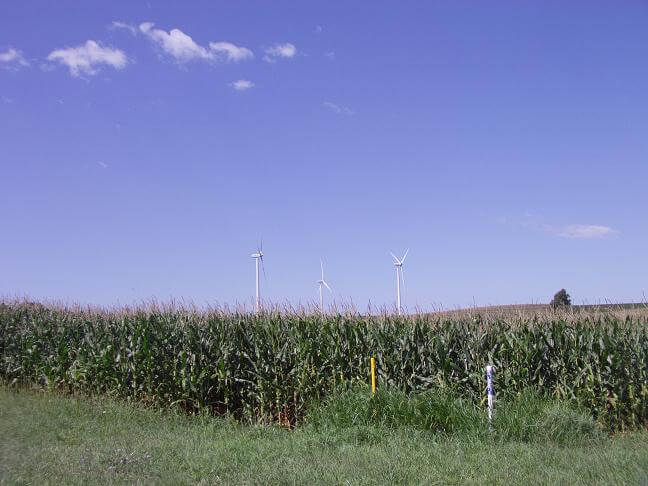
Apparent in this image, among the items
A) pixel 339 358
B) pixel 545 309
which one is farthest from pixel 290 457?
pixel 545 309

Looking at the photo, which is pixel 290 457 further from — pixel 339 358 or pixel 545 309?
pixel 545 309

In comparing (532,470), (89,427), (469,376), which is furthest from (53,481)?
→ (469,376)

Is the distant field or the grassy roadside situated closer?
the grassy roadside

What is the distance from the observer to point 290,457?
31.2 feet

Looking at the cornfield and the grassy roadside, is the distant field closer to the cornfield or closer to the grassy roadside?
the cornfield

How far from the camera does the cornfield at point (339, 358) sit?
14000mm

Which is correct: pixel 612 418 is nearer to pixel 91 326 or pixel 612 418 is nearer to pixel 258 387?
pixel 258 387

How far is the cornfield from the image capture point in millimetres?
14000

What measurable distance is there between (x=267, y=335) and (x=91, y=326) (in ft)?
20.1

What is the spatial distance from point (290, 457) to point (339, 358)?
5.75m

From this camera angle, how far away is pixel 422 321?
50.3 feet

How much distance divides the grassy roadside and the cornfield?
1.99m

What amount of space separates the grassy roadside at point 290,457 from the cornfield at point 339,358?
1986 mm

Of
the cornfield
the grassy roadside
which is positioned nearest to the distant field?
the cornfield
